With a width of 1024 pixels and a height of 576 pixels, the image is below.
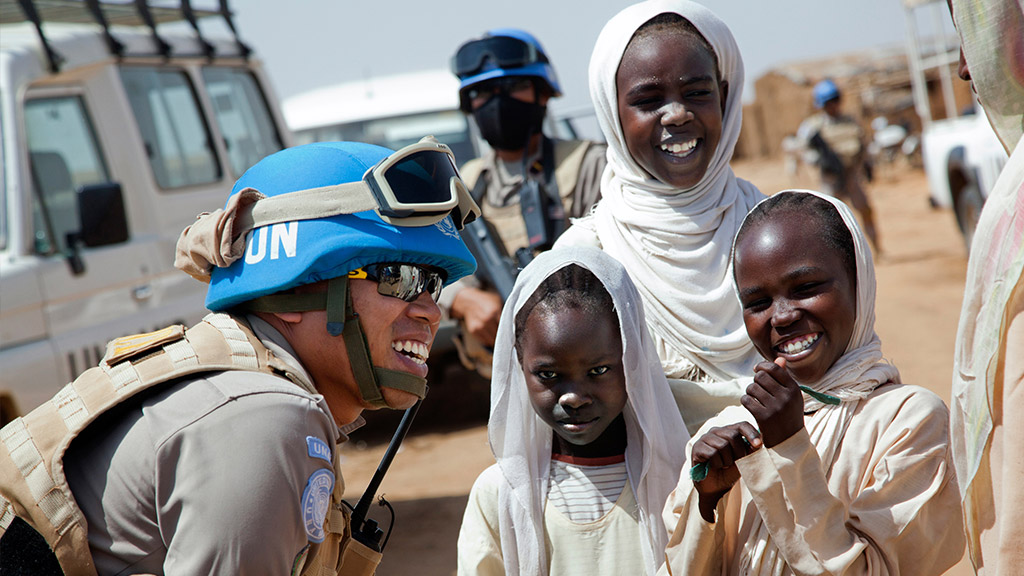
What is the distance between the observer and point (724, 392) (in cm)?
244

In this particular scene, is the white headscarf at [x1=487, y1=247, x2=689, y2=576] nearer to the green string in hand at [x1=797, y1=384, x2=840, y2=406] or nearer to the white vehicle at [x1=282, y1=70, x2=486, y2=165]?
the green string in hand at [x1=797, y1=384, x2=840, y2=406]

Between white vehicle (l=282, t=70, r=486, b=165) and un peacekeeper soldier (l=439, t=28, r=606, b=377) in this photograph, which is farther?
white vehicle (l=282, t=70, r=486, b=165)

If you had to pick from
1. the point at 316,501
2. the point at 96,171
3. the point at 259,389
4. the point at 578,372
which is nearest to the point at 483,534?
the point at 578,372

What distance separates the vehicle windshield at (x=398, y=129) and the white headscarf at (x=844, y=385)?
6.03 metres

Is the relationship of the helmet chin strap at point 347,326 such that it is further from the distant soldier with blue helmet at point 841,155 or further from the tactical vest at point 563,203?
the distant soldier with blue helmet at point 841,155

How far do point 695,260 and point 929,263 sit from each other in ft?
37.2

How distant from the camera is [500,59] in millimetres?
3844

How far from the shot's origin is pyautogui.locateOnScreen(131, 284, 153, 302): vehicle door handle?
542cm

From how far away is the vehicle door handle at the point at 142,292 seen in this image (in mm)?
5416

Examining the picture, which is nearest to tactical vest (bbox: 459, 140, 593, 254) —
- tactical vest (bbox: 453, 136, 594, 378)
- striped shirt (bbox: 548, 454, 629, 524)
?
tactical vest (bbox: 453, 136, 594, 378)

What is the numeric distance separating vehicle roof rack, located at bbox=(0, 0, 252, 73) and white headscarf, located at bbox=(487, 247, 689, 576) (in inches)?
146

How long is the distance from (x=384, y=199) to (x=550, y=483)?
3.03 ft

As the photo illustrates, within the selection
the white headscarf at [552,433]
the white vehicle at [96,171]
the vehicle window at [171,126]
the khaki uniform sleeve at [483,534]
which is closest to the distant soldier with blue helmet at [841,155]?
the white vehicle at [96,171]

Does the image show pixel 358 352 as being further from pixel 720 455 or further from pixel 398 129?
pixel 398 129
